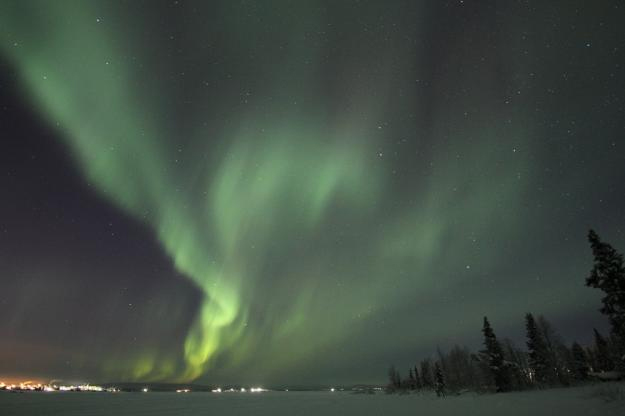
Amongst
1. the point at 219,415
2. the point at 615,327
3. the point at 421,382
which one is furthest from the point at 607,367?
the point at 219,415

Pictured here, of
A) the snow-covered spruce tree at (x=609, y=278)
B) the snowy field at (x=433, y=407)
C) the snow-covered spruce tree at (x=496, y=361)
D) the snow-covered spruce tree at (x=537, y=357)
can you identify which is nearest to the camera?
the snowy field at (x=433, y=407)

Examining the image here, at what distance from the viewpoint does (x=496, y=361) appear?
157ft

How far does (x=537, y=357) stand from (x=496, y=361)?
12.3m

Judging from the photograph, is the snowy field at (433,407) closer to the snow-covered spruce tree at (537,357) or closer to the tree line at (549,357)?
the tree line at (549,357)

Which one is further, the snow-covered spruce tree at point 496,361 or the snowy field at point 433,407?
the snow-covered spruce tree at point 496,361

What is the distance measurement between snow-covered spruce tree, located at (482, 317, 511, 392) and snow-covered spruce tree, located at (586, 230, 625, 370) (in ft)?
65.7

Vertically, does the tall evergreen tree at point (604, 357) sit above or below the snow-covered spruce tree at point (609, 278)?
below

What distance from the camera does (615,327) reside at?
98.0 feet

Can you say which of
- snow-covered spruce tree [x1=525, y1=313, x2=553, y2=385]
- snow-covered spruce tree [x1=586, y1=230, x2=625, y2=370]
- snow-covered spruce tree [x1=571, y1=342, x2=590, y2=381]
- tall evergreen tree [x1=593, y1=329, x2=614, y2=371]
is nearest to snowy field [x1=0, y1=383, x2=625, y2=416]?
snow-covered spruce tree [x1=586, y1=230, x2=625, y2=370]

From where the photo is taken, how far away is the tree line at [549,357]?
28438mm

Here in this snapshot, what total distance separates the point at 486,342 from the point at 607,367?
2498cm

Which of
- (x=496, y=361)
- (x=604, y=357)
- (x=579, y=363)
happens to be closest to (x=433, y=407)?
(x=496, y=361)

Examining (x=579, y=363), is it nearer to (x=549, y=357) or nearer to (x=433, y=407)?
(x=549, y=357)

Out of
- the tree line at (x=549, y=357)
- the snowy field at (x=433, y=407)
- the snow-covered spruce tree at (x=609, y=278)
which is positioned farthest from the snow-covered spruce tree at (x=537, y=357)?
the snow-covered spruce tree at (x=609, y=278)
